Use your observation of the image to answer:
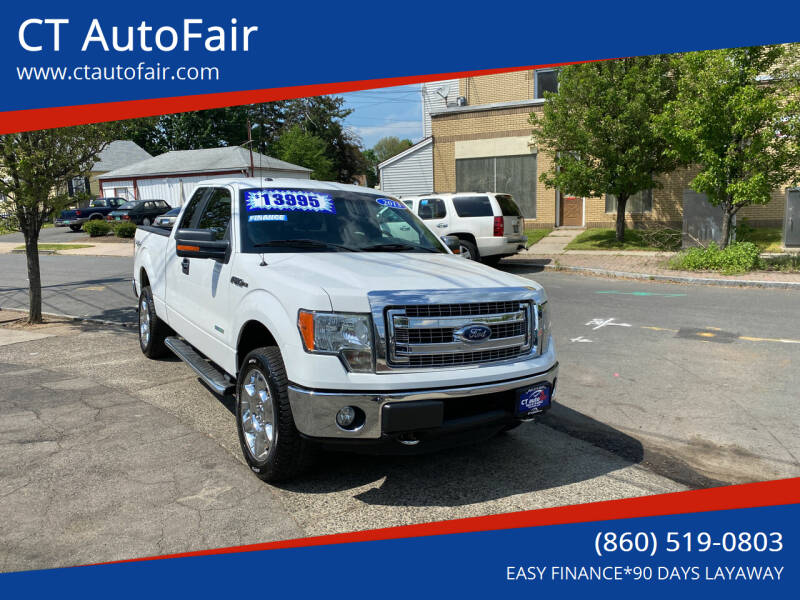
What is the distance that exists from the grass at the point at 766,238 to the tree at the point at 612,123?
10.0 feet

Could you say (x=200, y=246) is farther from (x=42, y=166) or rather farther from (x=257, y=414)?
(x=42, y=166)

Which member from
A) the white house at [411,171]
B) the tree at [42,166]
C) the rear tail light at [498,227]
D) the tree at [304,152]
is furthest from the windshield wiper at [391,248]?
the tree at [304,152]

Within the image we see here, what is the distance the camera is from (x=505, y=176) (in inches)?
949

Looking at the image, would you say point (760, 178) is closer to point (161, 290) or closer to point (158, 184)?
point (161, 290)

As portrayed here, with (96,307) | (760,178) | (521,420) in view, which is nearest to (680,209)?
(760,178)

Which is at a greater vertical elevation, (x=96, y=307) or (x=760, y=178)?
(x=760, y=178)

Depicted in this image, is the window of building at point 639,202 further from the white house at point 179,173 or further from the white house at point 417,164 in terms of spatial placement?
the white house at point 179,173

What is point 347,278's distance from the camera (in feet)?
12.5

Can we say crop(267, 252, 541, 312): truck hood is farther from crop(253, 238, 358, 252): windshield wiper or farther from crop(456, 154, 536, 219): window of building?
crop(456, 154, 536, 219): window of building

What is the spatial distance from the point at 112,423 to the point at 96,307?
22.5 feet

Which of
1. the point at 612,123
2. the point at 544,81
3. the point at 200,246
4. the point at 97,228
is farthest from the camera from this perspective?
→ the point at 97,228

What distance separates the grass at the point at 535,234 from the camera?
68.6 ft

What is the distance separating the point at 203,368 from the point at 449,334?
2.40 m

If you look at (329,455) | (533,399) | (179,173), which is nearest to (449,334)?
(533,399)
